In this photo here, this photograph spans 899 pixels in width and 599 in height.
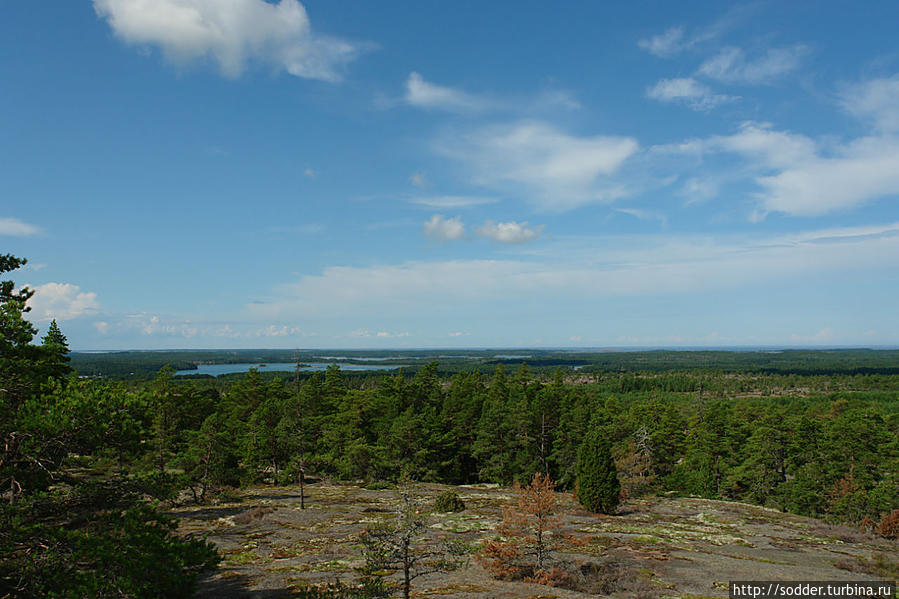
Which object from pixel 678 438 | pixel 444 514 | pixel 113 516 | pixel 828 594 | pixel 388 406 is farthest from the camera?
pixel 678 438

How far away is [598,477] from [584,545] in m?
11.0

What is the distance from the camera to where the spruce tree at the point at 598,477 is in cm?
3434

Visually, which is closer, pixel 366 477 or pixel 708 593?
pixel 708 593

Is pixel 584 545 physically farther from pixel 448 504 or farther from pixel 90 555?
pixel 90 555

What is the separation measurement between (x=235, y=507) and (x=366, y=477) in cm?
1587

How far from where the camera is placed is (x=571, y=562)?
71.8 feet

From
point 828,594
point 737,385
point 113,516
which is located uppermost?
point 113,516

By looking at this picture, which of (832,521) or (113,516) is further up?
(113,516)

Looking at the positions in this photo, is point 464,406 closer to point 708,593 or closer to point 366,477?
point 366,477

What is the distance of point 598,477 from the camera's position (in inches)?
1383

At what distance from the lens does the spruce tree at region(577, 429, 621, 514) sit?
3434 centimetres

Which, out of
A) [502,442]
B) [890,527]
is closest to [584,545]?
[502,442]

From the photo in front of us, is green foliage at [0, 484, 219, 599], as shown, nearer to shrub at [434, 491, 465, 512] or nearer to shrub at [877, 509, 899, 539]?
shrub at [434, 491, 465, 512]

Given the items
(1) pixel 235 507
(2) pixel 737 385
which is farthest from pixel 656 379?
(1) pixel 235 507
